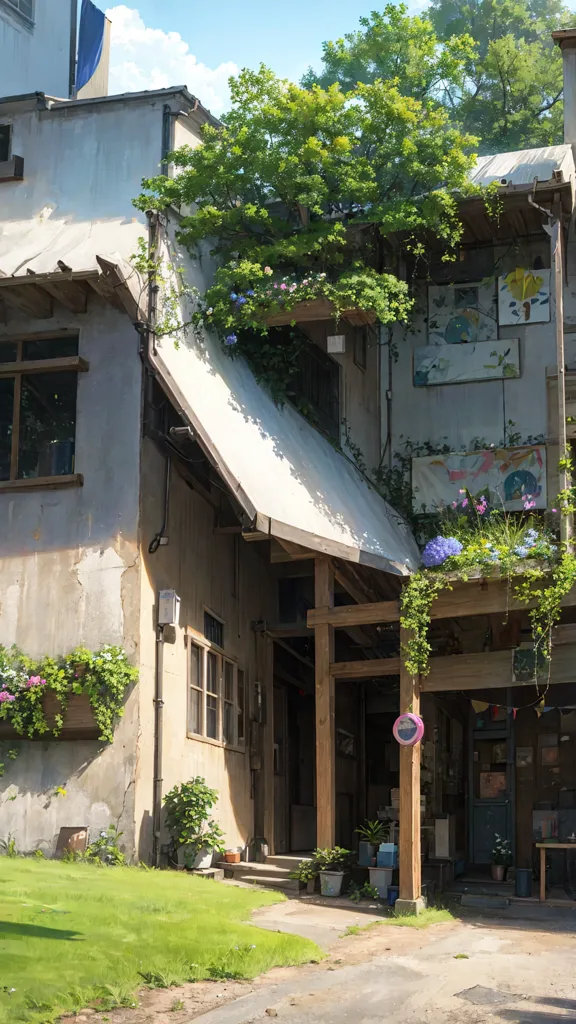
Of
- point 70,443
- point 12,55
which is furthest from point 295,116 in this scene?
point 12,55

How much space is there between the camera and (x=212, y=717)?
15.5m

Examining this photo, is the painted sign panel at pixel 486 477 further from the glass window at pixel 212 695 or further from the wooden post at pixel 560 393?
the glass window at pixel 212 695

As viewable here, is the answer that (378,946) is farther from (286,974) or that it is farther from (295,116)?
(295,116)

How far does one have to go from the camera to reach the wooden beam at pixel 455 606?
45.4ft

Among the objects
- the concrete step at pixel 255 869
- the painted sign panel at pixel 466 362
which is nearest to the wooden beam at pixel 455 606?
the concrete step at pixel 255 869

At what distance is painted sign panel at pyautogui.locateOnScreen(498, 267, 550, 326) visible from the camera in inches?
669

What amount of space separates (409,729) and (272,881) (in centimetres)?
259

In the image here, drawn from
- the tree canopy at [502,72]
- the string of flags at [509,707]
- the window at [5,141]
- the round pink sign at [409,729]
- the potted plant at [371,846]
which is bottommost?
the potted plant at [371,846]

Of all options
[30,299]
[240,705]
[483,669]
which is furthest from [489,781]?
[30,299]

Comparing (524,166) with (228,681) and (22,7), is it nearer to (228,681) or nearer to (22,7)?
(228,681)

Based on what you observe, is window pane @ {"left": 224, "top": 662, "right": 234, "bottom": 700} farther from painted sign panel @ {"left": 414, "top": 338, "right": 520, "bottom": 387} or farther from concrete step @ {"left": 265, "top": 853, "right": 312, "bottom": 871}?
painted sign panel @ {"left": 414, "top": 338, "right": 520, "bottom": 387}

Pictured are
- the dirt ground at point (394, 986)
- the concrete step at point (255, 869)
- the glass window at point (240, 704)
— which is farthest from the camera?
the glass window at point (240, 704)

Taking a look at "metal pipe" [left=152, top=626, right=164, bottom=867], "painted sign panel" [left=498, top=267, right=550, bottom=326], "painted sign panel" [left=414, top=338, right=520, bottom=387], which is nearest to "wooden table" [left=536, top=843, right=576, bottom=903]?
"metal pipe" [left=152, top=626, right=164, bottom=867]

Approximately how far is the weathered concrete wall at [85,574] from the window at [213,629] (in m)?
2.32
